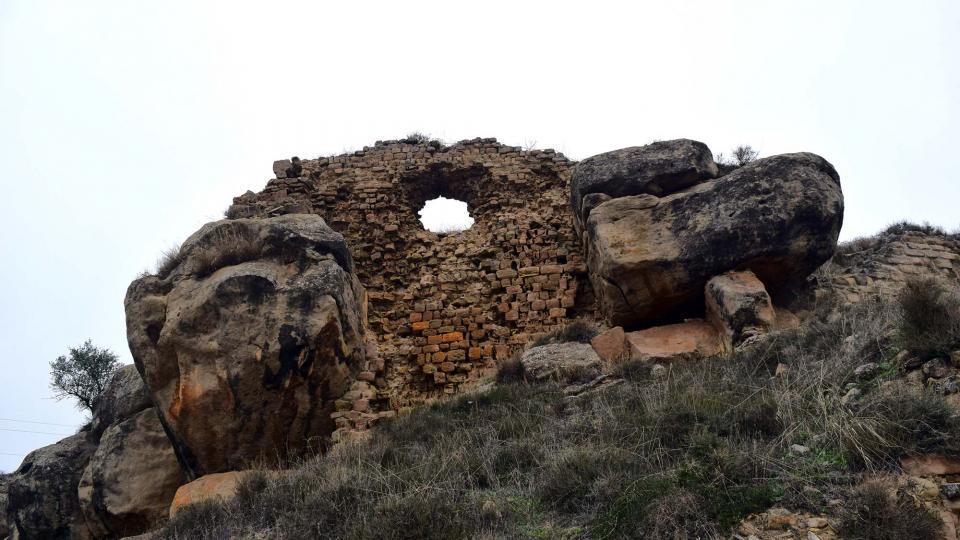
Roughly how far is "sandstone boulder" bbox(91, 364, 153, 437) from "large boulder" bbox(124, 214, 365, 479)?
A: 883 mm

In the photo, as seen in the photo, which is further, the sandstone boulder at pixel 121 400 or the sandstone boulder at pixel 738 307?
the sandstone boulder at pixel 121 400

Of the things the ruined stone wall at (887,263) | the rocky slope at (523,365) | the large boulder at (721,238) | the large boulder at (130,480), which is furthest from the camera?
the ruined stone wall at (887,263)

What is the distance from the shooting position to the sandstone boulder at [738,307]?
8.15 meters

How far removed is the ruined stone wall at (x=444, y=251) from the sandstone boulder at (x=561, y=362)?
3.48ft

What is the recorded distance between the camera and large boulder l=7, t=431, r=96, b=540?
29.8 ft

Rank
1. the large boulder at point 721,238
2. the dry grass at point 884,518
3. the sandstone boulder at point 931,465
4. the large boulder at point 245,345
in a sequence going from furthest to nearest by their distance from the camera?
1. the large boulder at point 721,238
2. the large boulder at point 245,345
3. the sandstone boulder at point 931,465
4. the dry grass at point 884,518

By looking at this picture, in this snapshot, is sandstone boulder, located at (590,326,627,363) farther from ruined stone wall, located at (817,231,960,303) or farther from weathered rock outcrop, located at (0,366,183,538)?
weathered rock outcrop, located at (0,366,183,538)

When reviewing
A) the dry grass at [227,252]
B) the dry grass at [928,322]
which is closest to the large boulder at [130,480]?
the dry grass at [227,252]

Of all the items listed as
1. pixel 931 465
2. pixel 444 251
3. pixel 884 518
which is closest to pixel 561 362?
pixel 444 251

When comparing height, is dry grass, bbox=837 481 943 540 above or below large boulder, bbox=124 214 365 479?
below

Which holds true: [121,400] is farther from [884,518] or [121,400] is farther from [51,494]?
[884,518]

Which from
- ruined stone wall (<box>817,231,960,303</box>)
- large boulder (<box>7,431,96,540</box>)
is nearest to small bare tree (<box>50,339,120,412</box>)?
large boulder (<box>7,431,96,540</box>)

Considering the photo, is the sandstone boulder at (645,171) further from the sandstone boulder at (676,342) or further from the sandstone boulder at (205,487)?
the sandstone boulder at (205,487)

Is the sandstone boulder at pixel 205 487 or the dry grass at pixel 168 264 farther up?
the dry grass at pixel 168 264
